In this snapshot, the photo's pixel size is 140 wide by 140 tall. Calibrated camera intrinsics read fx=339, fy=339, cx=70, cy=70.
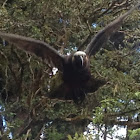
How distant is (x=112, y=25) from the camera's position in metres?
5.17

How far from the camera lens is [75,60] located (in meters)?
5.14

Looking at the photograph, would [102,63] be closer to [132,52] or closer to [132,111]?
[132,52]

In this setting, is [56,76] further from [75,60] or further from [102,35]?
[102,35]

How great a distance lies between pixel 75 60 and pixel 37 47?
2.16 feet

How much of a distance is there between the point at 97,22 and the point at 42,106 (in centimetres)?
214

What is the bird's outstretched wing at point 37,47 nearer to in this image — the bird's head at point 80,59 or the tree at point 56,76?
the bird's head at point 80,59

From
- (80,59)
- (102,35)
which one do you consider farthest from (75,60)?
(102,35)

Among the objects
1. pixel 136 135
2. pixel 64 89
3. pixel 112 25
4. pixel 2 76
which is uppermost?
pixel 112 25

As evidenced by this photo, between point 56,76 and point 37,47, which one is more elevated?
point 37,47

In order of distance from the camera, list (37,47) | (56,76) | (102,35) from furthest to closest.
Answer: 1. (56,76)
2. (102,35)
3. (37,47)

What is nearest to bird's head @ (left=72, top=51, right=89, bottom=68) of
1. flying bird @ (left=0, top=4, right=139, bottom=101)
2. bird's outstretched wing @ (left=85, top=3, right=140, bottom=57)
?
flying bird @ (left=0, top=4, right=139, bottom=101)

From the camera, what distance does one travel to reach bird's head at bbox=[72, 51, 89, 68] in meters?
5.06

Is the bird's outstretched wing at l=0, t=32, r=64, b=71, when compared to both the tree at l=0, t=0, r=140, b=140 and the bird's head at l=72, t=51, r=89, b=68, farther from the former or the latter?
the tree at l=0, t=0, r=140, b=140

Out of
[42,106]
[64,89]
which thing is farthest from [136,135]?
[42,106]
